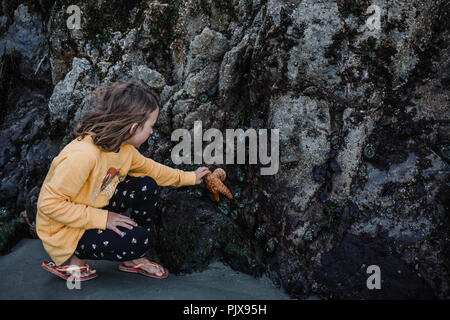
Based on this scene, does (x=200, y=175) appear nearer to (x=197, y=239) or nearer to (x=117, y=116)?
(x=197, y=239)

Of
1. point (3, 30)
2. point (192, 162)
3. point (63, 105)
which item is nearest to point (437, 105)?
point (192, 162)

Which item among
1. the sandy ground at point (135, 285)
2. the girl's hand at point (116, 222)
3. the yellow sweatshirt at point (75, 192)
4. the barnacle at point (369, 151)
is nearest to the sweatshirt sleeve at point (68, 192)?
the yellow sweatshirt at point (75, 192)

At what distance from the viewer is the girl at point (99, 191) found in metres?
3.23

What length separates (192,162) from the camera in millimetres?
4664

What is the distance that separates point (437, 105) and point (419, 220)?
4.08 ft

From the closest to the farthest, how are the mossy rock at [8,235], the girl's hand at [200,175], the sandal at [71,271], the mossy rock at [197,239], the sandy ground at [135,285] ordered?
the sandy ground at [135,285], the sandal at [71,271], the mossy rock at [197,239], the girl's hand at [200,175], the mossy rock at [8,235]

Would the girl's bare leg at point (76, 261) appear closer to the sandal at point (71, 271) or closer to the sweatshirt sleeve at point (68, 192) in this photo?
the sandal at point (71, 271)

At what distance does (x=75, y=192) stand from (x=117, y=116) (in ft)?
2.55

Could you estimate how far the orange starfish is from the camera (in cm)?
414

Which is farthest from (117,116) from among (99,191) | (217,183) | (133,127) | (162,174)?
(217,183)

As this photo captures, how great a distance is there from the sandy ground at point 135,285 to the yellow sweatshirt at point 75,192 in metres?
0.39

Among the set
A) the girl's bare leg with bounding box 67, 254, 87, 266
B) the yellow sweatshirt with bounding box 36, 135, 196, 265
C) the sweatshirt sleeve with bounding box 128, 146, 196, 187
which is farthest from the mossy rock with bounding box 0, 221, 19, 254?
the sweatshirt sleeve with bounding box 128, 146, 196, 187

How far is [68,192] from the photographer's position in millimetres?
3223
